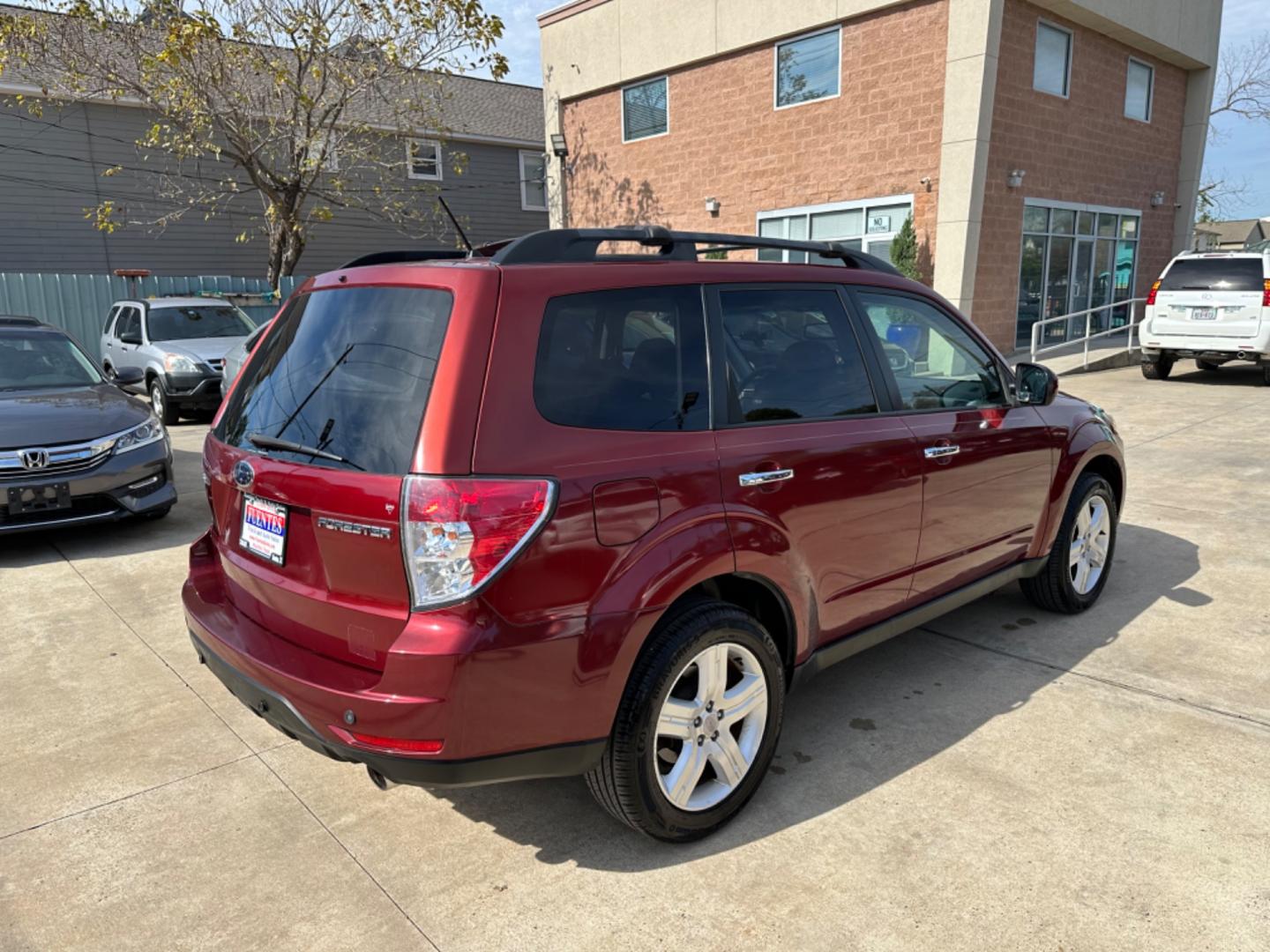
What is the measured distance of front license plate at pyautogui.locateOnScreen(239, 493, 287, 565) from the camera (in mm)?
2641

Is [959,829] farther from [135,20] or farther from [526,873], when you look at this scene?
[135,20]

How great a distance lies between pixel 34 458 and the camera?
5602 millimetres

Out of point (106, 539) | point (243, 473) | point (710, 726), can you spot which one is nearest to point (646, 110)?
point (106, 539)

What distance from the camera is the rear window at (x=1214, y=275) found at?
1280cm

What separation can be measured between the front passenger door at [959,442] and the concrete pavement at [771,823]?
54 cm

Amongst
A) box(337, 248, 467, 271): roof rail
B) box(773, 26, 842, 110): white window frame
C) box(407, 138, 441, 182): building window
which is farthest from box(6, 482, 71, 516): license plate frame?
box(407, 138, 441, 182): building window

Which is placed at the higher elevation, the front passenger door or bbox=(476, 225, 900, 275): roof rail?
bbox=(476, 225, 900, 275): roof rail

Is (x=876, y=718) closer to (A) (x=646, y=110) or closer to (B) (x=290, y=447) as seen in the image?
(B) (x=290, y=447)

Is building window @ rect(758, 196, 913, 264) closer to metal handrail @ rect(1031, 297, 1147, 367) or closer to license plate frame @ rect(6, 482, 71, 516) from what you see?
metal handrail @ rect(1031, 297, 1147, 367)

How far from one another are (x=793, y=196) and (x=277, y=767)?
609 inches

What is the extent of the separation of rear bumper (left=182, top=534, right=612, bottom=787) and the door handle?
747mm

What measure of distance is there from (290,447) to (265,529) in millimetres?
268

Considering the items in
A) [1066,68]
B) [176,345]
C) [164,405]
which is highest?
[1066,68]

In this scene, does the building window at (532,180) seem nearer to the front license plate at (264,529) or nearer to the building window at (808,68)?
the building window at (808,68)
